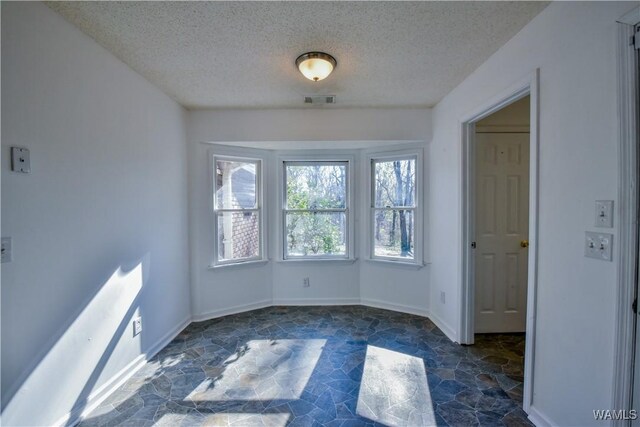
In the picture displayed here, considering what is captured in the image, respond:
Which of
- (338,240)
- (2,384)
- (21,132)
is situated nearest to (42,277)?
(2,384)

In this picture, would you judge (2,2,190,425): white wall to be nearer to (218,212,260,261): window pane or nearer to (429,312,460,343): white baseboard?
(218,212,260,261): window pane

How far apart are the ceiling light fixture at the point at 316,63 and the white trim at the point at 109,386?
268 cm

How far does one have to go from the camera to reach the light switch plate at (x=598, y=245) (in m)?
1.23

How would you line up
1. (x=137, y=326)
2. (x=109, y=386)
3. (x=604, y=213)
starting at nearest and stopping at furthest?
(x=604, y=213), (x=109, y=386), (x=137, y=326)

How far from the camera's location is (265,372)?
84.3 inches

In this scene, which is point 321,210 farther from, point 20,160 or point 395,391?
point 20,160

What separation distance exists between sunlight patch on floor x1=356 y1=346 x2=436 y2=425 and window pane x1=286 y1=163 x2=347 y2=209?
191 cm

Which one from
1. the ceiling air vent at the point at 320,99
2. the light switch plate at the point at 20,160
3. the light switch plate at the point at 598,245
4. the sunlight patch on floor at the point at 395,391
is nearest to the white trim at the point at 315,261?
the sunlight patch on floor at the point at 395,391

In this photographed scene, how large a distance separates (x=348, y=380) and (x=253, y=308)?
1.75 m

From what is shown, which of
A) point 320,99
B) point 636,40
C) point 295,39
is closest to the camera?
point 636,40

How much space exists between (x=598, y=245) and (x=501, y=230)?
1516mm

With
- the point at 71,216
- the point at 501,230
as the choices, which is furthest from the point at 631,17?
the point at 71,216

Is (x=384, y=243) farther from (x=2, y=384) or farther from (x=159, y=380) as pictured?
(x=2, y=384)

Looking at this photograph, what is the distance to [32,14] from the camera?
1.41 meters
